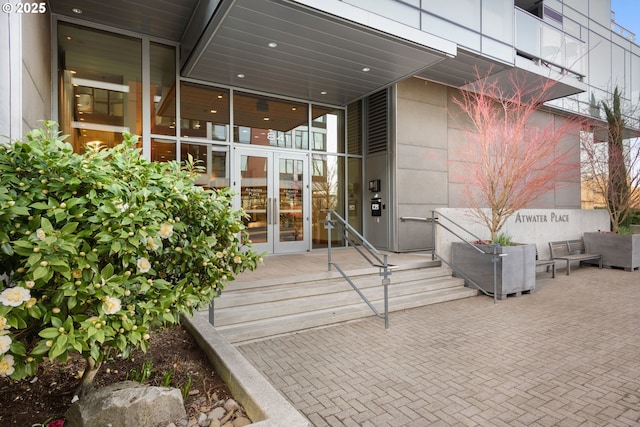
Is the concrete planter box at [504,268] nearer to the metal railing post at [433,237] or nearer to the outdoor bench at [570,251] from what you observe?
the metal railing post at [433,237]

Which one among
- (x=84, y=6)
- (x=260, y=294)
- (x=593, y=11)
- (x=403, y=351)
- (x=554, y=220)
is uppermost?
(x=593, y=11)

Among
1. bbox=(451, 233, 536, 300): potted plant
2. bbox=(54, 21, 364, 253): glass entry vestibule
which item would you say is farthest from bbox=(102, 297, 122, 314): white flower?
bbox=(451, 233, 536, 300): potted plant

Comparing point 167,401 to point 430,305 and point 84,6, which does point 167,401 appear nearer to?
point 430,305

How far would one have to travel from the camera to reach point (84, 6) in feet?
19.2

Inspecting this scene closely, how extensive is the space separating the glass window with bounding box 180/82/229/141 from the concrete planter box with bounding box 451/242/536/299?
5668mm

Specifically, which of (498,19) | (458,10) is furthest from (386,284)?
(498,19)

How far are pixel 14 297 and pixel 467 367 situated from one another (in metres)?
3.52

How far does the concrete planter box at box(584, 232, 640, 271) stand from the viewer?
8641mm

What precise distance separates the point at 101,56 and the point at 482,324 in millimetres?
7871

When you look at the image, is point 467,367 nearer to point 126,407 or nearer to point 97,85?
point 126,407

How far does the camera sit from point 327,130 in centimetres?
944

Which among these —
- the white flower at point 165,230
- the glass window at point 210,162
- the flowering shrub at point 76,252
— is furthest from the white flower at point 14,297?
the glass window at point 210,162

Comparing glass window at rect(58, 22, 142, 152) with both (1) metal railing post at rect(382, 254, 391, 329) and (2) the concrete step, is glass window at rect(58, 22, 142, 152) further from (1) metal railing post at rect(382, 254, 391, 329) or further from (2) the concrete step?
(1) metal railing post at rect(382, 254, 391, 329)

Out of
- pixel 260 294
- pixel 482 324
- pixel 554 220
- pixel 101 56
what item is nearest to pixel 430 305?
pixel 482 324
